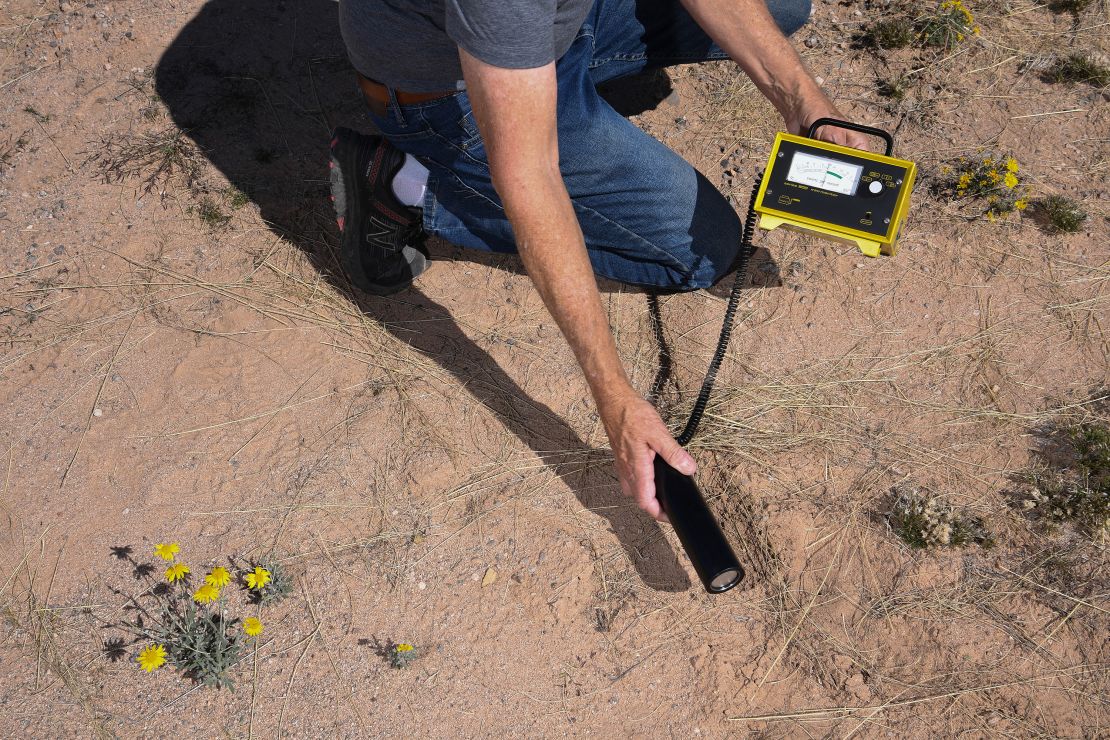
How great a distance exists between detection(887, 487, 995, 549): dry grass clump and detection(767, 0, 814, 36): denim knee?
1.68 metres

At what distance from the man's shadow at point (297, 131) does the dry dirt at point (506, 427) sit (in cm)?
1

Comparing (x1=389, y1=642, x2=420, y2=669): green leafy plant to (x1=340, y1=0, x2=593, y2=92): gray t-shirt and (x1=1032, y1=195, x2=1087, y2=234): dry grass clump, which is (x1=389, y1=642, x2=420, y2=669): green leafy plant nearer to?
(x1=340, y1=0, x2=593, y2=92): gray t-shirt

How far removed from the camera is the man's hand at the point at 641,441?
6.32 feet

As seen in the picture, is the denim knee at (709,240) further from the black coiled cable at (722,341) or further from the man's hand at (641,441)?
the man's hand at (641,441)

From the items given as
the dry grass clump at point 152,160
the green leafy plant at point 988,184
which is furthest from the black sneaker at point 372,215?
the green leafy plant at point 988,184

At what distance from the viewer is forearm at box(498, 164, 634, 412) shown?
191 centimetres

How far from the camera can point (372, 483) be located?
2625 millimetres

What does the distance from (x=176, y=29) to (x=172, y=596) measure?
2.45 metres

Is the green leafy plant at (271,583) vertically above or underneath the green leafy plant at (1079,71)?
underneath

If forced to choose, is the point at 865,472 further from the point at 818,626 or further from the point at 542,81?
the point at 542,81

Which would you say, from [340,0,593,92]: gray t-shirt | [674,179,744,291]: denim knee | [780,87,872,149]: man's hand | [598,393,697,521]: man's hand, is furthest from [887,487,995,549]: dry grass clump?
[340,0,593,92]: gray t-shirt

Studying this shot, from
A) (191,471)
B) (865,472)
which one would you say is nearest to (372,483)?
(191,471)

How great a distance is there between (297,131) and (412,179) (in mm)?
878

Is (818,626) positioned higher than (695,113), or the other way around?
(695,113)
